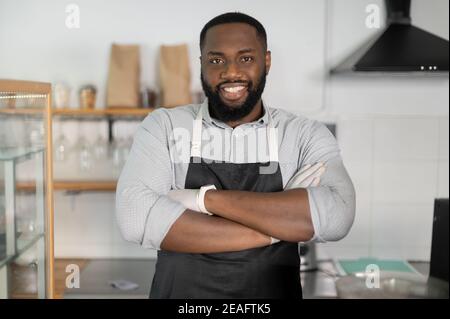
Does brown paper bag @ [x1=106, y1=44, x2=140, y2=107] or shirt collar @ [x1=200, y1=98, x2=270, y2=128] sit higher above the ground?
brown paper bag @ [x1=106, y1=44, x2=140, y2=107]

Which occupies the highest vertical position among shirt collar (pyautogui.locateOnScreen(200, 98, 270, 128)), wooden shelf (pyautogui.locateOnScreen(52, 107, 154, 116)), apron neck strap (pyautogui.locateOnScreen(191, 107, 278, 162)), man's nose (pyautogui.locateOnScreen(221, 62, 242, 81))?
man's nose (pyautogui.locateOnScreen(221, 62, 242, 81))

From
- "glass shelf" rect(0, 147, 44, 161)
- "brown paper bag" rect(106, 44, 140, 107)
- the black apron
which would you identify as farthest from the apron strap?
"glass shelf" rect(0, 147, 44, 161)

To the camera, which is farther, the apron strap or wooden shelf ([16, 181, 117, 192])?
wooden shelf ([16, 181, 117, 192])

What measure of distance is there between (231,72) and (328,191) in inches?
6.2

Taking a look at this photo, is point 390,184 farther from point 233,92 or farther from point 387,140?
point 233,92

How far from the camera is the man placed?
1.65ft

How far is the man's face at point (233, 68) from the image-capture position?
50 cm

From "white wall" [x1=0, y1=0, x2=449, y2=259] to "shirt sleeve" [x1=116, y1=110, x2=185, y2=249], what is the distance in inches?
3.5

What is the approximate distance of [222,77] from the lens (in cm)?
51

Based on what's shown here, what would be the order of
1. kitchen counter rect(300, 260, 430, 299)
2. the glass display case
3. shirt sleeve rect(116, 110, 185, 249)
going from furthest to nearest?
kitchen counter rect(300, 260, 430, 299)
the glass display case
shirt sleeve rect(116, 110, 185, 249)

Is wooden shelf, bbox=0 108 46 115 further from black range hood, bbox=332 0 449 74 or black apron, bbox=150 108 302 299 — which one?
black range hood, bbox=332 0 449 74

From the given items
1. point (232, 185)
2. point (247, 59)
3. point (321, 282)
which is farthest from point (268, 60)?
point (321, 282)
